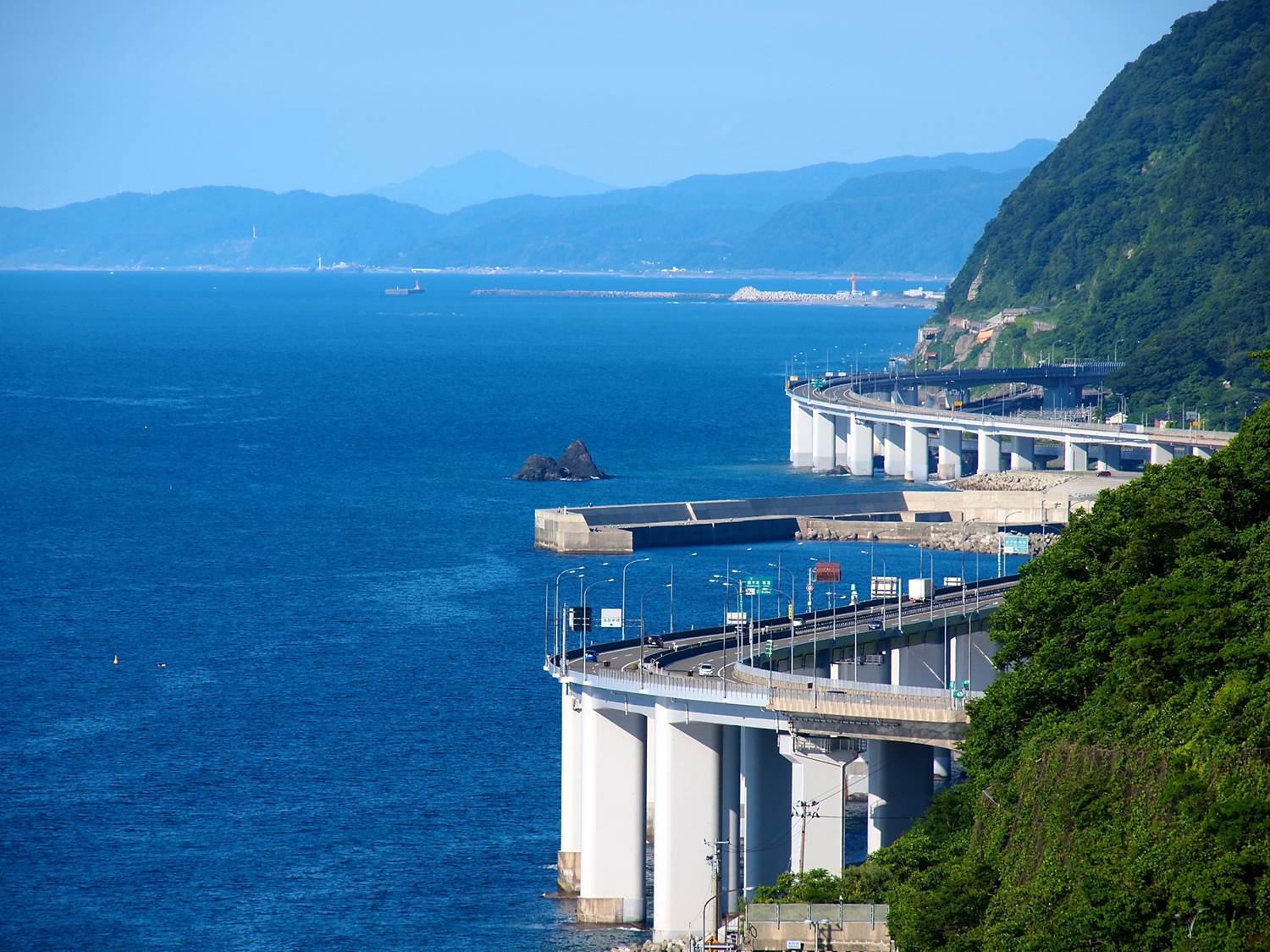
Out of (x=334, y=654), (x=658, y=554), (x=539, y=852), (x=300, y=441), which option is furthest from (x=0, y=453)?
(x=539, y=852)

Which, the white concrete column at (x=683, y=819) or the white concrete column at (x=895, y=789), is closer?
the white concrete column at (x=683, y=819)

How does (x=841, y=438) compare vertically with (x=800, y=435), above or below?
below

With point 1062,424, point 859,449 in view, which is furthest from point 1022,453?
point 859,449

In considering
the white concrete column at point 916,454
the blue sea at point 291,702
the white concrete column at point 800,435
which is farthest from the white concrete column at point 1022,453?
the white concrete column at point 800,435

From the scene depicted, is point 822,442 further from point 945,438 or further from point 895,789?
point 895,789

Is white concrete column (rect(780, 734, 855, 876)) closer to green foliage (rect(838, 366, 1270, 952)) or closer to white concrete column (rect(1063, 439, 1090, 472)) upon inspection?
green foliage (rect(838, 366, 1270, 952))

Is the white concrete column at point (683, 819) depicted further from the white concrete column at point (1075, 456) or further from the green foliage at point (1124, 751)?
the white concrete column at point (1075, 456)
